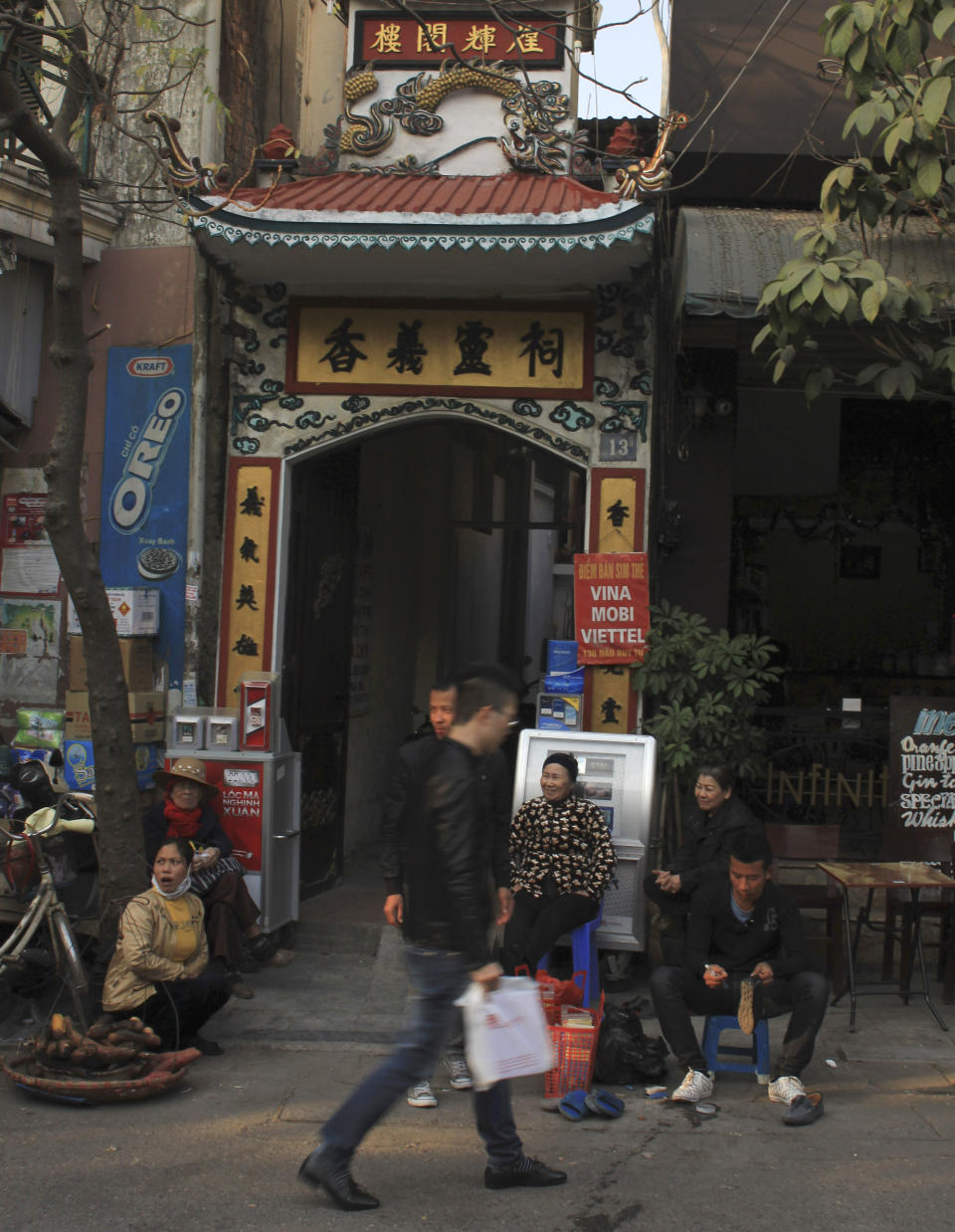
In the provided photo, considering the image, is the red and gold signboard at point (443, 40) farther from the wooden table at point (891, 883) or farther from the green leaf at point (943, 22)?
the wooden table at point (891, 883)

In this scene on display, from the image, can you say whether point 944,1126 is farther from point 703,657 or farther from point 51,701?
point 51,701

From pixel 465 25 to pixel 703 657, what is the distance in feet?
15.5

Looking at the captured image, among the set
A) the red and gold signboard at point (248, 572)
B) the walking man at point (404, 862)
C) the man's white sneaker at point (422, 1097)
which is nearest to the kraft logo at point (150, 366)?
the red and gold signboard at point (248, 572)

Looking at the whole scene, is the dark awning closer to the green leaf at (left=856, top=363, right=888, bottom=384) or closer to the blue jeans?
the green leaf at (left=856, top=363, right=888, bottom=384)

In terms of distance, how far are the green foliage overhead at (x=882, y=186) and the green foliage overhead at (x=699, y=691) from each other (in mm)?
1604

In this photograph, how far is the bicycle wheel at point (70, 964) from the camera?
5633mm

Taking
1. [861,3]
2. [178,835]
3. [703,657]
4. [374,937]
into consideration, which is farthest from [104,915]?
[861,3]

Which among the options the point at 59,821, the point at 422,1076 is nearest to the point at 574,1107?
the point at 422,1076

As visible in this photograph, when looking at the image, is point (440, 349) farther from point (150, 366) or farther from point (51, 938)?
point (51, 938)

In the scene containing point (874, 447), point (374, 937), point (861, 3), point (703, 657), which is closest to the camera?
point (861, 3)

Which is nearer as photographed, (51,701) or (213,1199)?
(213,1199)

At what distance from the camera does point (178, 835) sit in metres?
6.82

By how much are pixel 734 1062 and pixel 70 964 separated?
3099 mm

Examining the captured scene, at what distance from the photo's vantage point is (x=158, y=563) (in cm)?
805
